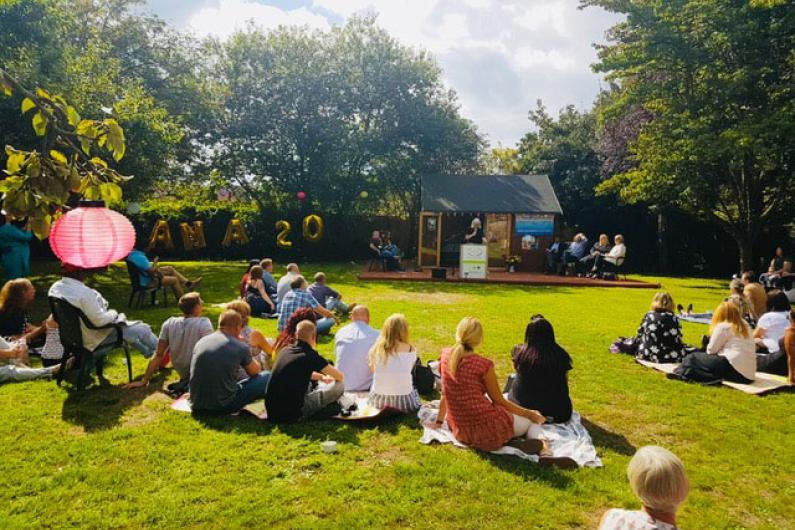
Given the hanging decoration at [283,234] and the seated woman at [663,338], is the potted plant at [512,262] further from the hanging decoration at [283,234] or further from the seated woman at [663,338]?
the seated woman at [663,338]

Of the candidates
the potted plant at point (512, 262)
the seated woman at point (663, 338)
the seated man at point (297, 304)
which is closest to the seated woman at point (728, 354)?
the seated woman at point (663, 338)

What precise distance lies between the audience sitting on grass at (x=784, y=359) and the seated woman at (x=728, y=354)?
48cm

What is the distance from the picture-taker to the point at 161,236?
2147cm

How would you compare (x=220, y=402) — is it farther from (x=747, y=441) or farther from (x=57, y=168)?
(x=747, y=441)

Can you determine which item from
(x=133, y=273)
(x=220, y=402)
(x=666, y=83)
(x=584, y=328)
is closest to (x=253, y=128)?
(x=133, y=273)

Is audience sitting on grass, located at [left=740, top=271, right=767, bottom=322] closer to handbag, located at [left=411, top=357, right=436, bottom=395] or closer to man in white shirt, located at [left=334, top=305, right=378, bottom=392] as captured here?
handbag, located at [left=411, top=357, right=436, bottom=395]

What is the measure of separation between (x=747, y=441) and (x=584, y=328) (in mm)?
4900

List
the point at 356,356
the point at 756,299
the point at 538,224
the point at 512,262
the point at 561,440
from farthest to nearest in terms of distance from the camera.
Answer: the point at 538,224
the point at 512,262
the point at 756,299
the point at 356,356
the point at 561,440

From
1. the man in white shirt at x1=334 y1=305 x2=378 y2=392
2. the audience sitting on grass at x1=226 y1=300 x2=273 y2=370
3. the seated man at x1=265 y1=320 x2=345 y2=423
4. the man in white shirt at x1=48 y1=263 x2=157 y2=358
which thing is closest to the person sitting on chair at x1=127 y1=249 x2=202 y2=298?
the man in white shirt at x1=48 y1=263 x2=157 y2=358

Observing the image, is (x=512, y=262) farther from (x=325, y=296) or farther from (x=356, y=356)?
(x=356, y=356)

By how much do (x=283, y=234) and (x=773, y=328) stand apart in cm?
1840

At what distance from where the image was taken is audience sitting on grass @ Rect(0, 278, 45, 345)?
676cm

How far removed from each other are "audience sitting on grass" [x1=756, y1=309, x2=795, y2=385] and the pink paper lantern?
7556 mm

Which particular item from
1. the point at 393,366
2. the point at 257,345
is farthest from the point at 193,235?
the point at 393,366
